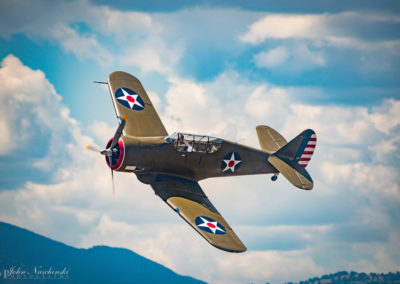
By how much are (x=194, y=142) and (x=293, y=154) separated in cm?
636

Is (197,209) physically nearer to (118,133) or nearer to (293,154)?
(118,133)

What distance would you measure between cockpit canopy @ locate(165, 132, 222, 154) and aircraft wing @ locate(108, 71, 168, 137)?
72.2 inches

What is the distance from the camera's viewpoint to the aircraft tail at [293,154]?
92.4 feet

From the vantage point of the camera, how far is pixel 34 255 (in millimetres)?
118562

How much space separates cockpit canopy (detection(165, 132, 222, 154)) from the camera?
84.4 feet

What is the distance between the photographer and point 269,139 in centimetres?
3050

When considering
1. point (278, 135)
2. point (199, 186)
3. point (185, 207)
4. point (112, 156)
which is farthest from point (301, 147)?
point (112, 156)

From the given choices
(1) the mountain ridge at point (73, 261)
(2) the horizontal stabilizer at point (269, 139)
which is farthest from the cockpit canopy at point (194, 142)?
(1) the mountain ridge at point (73, 261)

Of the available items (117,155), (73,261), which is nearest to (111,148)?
(117,155)

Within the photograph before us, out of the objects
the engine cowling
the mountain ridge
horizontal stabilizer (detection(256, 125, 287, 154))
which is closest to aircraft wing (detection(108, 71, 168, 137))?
the engine cowling

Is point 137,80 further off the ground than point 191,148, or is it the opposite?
point 137,80

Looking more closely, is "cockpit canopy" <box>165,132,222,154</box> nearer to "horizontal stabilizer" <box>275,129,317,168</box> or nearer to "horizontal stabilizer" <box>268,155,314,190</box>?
"horizontal stabilizer" <box>268,155,314,190</box>

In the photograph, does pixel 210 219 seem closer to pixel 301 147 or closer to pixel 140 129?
pixel 140 129

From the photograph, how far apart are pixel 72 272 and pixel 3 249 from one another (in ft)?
50.7
